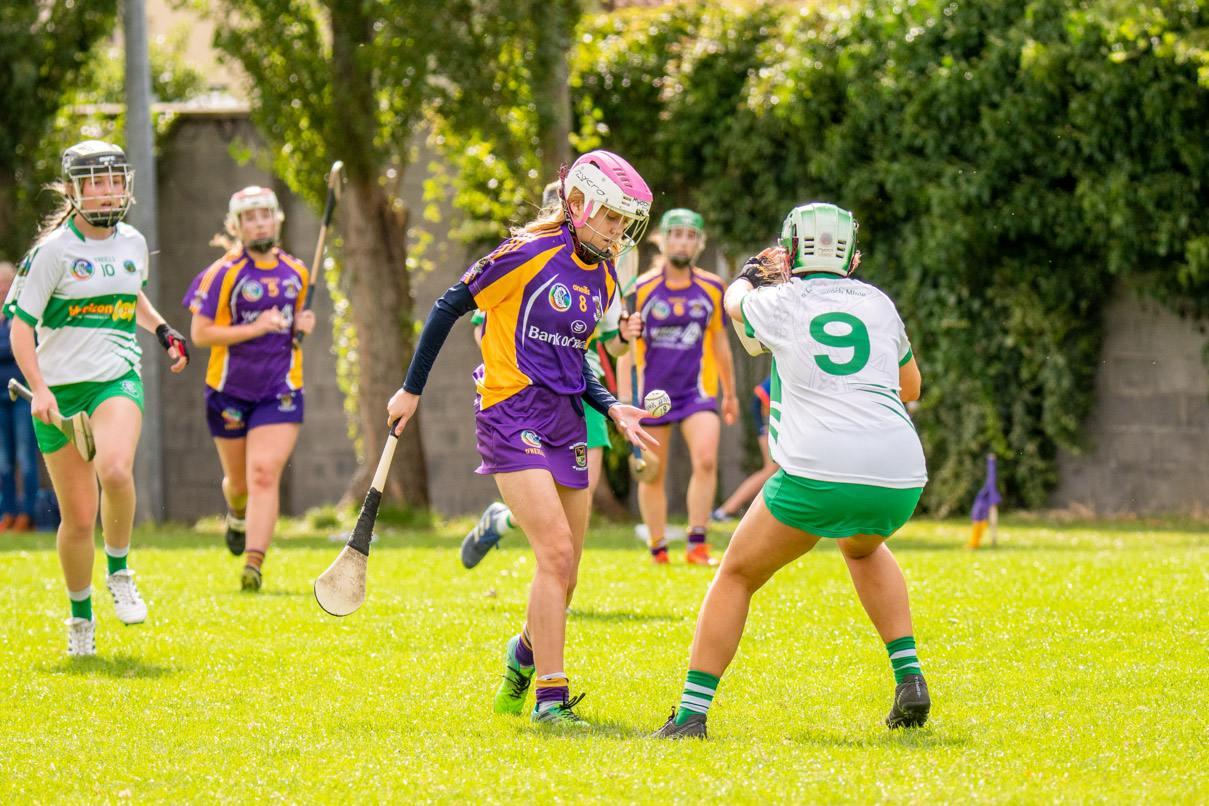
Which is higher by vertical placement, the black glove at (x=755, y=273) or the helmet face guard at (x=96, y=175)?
the helmet face guard at (x=96, y=175)

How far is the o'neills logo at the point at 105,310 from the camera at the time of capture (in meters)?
6.38

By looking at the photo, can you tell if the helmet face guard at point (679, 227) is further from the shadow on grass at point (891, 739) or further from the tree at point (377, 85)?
the shadow on grass at point (891, 739)

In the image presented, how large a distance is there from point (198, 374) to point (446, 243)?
137 inches

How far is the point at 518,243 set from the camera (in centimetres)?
484

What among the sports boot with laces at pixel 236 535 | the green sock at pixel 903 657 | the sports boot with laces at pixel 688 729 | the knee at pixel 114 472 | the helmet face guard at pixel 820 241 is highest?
the helmet face guard at pixel 820 241

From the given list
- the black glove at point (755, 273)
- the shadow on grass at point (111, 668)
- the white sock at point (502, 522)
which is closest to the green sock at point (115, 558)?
the shadow on grass at point (111, 668)

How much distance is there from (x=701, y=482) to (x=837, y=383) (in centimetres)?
479

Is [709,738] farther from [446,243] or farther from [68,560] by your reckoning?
[446,243]

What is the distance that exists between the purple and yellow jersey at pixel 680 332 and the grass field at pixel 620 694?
1.39m

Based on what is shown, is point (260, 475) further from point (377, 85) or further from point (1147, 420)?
point (1147, 420)

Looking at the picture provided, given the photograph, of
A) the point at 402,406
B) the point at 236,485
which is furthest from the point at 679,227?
the point at 402,406

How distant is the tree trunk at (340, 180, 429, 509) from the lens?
13898mm

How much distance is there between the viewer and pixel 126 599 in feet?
22.3

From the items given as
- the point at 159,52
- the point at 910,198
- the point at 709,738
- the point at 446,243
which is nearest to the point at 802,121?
the point at 910,198
